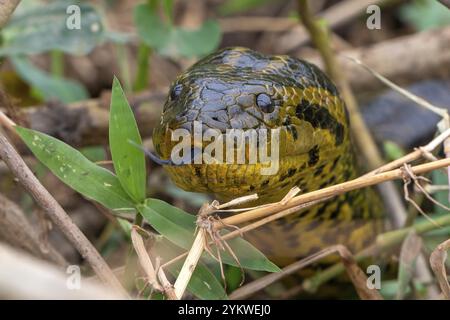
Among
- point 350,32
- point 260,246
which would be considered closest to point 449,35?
point 350,32

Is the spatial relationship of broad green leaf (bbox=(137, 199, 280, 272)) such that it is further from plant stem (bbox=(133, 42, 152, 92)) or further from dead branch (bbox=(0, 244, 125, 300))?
plant stem (bbox=(133, 42, 152, 92))

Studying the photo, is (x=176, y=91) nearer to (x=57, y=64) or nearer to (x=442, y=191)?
(x=442, y=191)

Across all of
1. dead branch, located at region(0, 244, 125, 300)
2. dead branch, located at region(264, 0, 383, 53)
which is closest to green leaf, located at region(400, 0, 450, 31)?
dead branch, located at region(264, 0, 383, 53)

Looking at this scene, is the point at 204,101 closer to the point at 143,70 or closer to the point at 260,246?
the point at 260,246

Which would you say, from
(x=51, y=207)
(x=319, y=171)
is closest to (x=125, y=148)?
(x=51, y=207)

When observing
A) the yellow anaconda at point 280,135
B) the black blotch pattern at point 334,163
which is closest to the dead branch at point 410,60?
the yellow anaconda at point 280,135

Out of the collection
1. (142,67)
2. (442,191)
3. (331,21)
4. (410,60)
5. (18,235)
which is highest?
(331,21)
